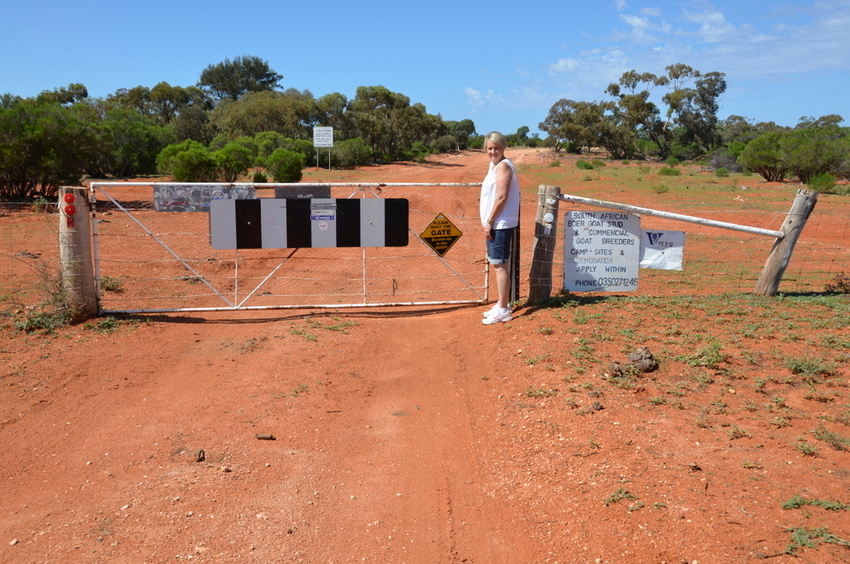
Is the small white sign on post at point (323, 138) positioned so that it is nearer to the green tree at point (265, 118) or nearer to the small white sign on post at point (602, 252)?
the green tree at point (265, 118)

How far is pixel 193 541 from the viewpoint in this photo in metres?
3.85

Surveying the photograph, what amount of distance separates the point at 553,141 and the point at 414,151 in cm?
3477

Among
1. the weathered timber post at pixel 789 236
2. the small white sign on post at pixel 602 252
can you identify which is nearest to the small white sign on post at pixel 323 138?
the small white sign on post at pixel 602 252

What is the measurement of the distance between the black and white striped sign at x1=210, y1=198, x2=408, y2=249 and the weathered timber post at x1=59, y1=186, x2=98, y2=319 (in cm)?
153

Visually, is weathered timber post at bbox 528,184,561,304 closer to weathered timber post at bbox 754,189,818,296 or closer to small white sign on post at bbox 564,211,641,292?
small white sign on post at bbox 564,211,641,292

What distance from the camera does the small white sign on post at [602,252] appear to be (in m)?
8.43

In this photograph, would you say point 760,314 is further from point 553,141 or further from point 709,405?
point 553,141

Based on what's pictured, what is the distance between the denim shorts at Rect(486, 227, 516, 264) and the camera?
7805 millimetres

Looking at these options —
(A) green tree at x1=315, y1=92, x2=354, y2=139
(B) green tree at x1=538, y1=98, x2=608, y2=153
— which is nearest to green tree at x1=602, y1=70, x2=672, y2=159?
(B) green tree at x1=538, y1=98, x2=608, y2=153

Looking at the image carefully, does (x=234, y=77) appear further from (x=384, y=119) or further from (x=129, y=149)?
(x=129, y=149)

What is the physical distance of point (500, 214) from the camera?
7781mm

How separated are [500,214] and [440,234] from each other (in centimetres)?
155

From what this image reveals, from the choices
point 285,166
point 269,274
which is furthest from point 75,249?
point 285,166

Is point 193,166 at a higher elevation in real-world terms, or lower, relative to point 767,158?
lower
